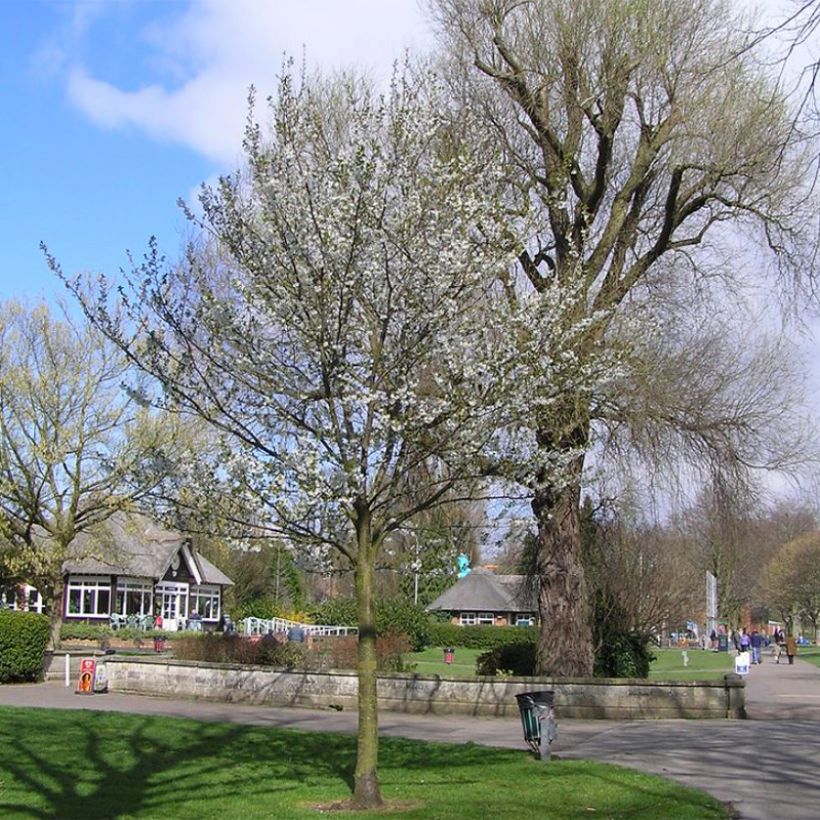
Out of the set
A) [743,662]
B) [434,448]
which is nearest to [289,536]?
[434,448]

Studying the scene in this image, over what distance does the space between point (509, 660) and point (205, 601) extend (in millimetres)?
46764

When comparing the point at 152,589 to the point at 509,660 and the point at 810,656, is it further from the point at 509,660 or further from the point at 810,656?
the point at 509,660

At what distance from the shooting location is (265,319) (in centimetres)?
1184

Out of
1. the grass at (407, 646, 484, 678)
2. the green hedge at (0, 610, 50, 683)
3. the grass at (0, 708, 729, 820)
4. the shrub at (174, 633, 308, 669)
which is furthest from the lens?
the grass at (407, 646, 484, 678)

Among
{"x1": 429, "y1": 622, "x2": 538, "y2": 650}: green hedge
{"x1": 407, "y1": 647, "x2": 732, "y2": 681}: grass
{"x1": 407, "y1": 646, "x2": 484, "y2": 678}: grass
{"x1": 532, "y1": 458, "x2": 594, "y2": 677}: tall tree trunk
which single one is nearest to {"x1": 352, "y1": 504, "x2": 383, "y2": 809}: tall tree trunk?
{"x1": 532, "y1": 458, "x2": 594, "y2": 677}: tall tree trunk

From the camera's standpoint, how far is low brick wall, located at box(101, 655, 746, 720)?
20.5 meters

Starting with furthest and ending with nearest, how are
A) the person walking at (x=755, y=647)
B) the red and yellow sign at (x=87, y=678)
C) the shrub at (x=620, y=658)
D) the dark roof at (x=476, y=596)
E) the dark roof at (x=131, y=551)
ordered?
the dark roof at (x=476, y=596), the person walking at (x=755, y=647), the dark roof at (x=131, y=551), the shrub at (x=620, y=658), the red and yellow sign at (x=87, y=678)

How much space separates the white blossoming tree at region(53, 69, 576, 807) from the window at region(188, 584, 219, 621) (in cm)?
5808

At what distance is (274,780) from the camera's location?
503 inches

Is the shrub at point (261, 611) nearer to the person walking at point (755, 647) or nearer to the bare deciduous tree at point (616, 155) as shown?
the person walking at point (755, 647)

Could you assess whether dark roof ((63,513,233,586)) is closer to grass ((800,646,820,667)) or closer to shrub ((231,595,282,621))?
shrub ((231,595,282,621))

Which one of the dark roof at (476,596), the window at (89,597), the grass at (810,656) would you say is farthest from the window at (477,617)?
the window at (89,597)

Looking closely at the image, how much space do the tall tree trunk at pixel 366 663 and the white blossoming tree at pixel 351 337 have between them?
0.07ft

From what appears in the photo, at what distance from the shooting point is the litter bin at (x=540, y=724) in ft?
47.2
